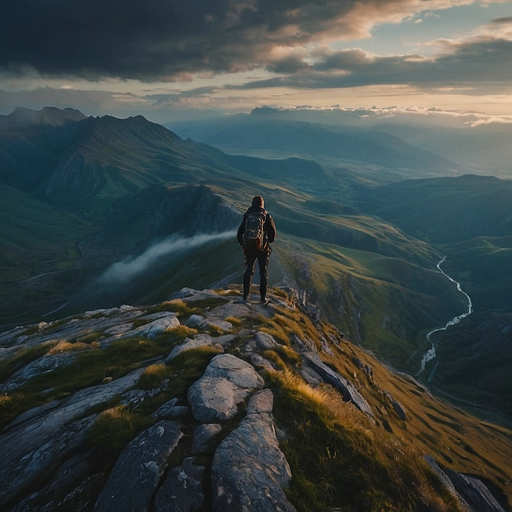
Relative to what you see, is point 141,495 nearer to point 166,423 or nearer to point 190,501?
point 190,501

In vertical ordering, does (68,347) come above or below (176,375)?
below

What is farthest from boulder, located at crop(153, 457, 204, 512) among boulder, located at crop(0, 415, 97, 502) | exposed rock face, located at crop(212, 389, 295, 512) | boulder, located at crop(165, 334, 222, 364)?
boulder, located at crop(165, 334, 222, 364)

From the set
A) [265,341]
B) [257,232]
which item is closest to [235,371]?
[265,341]

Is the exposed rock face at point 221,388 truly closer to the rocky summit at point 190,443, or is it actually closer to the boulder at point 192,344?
the rocky summit at point 190,443

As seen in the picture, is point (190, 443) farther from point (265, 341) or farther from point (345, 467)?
point (265, 341)

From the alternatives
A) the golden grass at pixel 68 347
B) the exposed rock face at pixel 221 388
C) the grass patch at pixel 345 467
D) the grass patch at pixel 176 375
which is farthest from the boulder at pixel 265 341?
the golden grass at pixel 68 347

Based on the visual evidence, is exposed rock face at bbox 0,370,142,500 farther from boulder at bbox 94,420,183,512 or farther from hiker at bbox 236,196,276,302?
hiker at bbox 236,196,276,302
